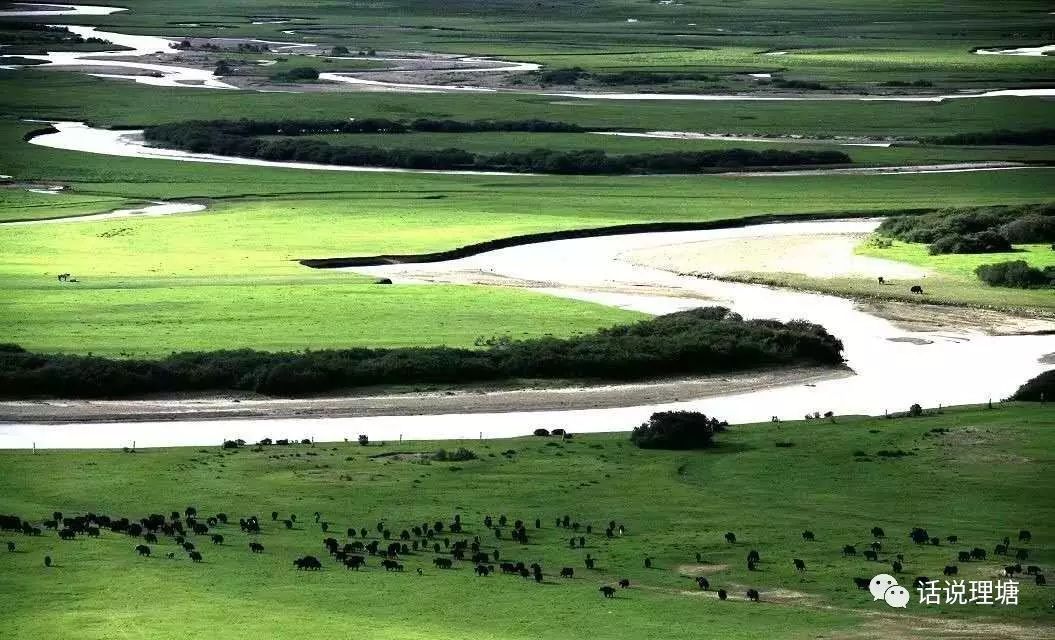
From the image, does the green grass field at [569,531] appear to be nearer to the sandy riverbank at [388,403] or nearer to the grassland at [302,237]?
the sandy riverbank at [388,403]

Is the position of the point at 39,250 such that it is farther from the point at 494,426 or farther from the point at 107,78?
the point at 107,78

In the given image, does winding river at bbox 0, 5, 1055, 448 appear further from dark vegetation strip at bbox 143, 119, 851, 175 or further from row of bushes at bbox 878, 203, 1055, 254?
dark vegetation strip at bbox 143, 119, 851, 175

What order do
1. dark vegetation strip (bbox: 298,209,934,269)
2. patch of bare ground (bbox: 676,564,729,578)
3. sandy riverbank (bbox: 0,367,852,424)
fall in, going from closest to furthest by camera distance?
patch of bare ground (bbox: 676,564,729,578), sandy riverbank (bbox: 0,367,852,424), dark vegetation strip (bbox: 298,209,934,269)

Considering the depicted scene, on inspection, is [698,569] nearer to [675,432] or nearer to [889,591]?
[889,591]

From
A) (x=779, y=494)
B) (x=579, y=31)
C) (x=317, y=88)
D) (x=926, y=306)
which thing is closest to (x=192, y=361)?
(x=779, y=494)

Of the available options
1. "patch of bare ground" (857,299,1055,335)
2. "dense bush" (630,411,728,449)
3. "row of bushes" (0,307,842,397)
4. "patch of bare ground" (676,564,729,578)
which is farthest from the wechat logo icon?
"patch of bare ground" (857,299,1055,335)
